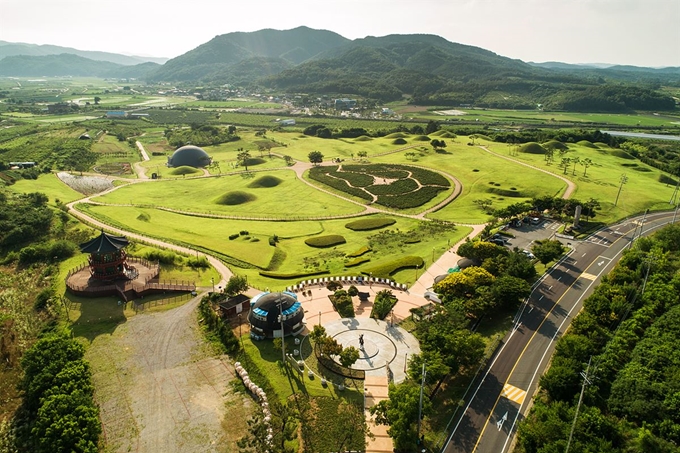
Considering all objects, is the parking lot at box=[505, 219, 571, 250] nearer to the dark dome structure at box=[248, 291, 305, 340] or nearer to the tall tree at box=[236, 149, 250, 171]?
the dark dome structure at box=[248, 291, 305, 340]

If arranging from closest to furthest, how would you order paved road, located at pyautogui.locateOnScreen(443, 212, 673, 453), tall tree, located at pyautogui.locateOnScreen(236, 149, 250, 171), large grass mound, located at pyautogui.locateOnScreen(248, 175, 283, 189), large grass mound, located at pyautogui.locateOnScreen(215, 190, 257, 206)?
paved road, located at pyautogui.locateOnScreen(443, 212, 673, 453), large grass mound, located at pyautogui.locateOnScreen(215, 190, 257, 206), large grass mound, located at pyautogui.locateOnScreen(248, 175, 283, 189), tall tree, located at pyautogui.locateOnScreen(236, 149, 250, 171)

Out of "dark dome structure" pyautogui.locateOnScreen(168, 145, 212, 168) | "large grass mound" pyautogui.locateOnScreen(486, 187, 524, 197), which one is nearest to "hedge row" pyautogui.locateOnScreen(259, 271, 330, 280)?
"large grass mound" pyautogui.locateOnScreen(486, 187, 524, 197)

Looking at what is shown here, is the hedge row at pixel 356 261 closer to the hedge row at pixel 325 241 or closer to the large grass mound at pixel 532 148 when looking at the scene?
the hedge row at pixel 325 241


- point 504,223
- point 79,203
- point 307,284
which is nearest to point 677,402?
point 307,284

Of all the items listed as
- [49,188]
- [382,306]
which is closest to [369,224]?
[382,306]

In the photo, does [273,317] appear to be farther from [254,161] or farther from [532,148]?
[532,148]

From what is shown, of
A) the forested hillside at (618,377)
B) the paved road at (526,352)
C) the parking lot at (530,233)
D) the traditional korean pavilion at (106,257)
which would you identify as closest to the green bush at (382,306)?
the paved road at (526,352)

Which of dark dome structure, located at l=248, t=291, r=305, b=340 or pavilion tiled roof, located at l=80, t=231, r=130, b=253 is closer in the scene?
dark dome structure, located at l=248, t=291, r=305, b=340

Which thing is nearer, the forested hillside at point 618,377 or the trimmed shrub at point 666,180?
the forested hillside at point 618,377
